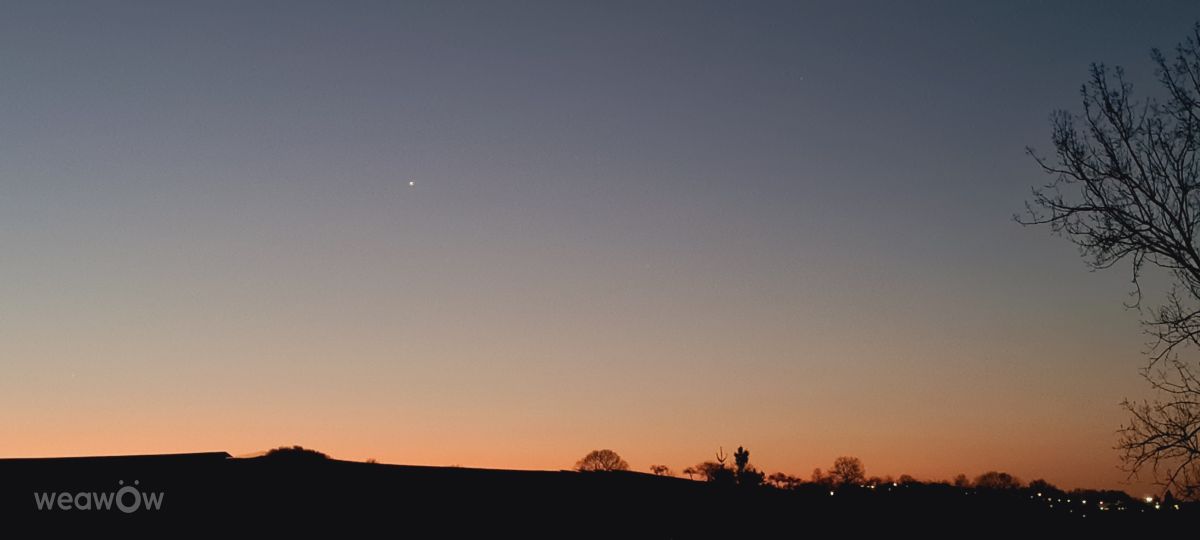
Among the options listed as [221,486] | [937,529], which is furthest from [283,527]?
[937,529]

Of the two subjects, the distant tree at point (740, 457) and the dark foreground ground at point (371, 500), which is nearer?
the dark foreground ground at point (371, 500)

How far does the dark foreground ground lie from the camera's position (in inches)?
502

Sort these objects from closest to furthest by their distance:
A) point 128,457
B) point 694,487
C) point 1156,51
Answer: point 128,457
point 1156,51
point 694,487

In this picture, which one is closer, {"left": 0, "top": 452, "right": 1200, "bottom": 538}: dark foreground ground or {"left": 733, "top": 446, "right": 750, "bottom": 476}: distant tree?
{"left": 0, "top": 452, "right": 1200, "bottom": 538}: dark foreground ground

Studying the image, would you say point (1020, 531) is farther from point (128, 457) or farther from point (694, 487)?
point (128, 457)

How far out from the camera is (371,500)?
15.4m

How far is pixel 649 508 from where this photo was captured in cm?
2009

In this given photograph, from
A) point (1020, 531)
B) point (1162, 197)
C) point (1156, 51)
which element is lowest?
point (1020, 531)

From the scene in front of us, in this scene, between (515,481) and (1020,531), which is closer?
(515,481)

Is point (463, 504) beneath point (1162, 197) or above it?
beneath

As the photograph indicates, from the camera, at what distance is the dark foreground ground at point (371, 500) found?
12.8 metres

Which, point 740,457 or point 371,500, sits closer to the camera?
point 371,500

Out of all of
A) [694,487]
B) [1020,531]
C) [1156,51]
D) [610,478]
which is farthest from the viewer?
[1020,531]

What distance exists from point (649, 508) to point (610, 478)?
4.31 ft
